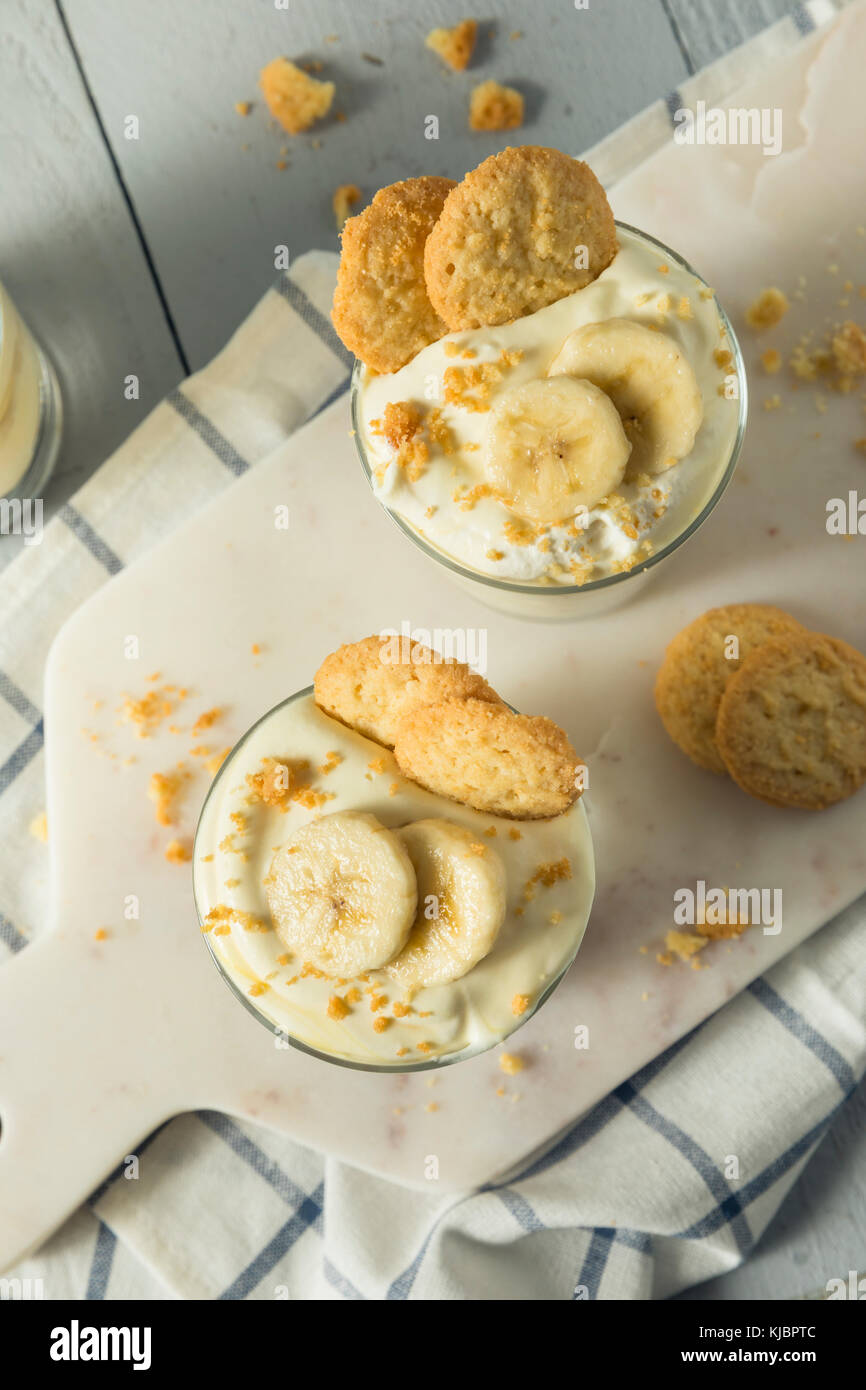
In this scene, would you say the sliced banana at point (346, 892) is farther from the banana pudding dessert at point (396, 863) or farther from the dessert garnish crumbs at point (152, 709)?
the dessert garnish crumbs at point (152, 709)

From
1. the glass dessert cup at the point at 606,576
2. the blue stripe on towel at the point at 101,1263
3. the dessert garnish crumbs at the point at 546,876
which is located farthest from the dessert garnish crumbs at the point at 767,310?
the blue stripe on towel at the point at 101,1263

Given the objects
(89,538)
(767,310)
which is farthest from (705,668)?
(89,538)

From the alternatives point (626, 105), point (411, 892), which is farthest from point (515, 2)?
point (411, 892)

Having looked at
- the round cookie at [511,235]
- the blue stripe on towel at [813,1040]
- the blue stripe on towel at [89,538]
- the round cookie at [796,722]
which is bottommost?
the blue stripe on towel at [813,1040]

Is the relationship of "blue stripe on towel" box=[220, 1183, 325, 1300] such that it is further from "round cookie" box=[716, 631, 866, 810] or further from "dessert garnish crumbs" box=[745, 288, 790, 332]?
"dessert garnish crumbs" box=[745, 288, 790, 332]

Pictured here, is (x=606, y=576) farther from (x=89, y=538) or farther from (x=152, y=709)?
(x=89, y=538)

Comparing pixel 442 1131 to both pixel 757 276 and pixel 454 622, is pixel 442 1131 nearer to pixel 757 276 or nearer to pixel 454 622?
pixel 454 622

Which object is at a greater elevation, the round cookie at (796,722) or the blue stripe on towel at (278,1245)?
the round cookie at (796,722)
